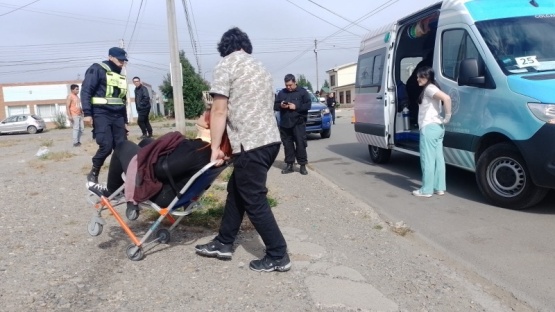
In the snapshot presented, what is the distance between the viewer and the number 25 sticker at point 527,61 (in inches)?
212

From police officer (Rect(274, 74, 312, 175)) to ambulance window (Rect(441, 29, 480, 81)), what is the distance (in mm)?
2571

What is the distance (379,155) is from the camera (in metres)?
9.36

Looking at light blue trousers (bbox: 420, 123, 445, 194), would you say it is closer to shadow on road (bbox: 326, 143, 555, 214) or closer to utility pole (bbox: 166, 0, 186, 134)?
shadow on road (bbox: 326, 143, 555, 214)

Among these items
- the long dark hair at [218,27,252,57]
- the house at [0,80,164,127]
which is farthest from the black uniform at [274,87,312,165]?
the house at [0,80,164,127]

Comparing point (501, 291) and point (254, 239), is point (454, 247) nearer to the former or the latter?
point (501, 291)

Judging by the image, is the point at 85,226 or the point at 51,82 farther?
the point at 51,82

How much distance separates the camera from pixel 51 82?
52.9 m

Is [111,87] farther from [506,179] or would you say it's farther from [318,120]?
[318,120]

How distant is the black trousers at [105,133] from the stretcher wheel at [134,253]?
2.44 m

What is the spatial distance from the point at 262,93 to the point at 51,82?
2220 inches

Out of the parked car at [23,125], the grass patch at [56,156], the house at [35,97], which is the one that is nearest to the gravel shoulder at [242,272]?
the grass patch at [56,156]

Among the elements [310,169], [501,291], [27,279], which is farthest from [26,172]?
[501,291]

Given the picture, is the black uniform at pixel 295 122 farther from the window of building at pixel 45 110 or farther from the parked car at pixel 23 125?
the window of building at pixel 45 110

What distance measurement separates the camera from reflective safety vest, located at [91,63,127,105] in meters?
5.93
